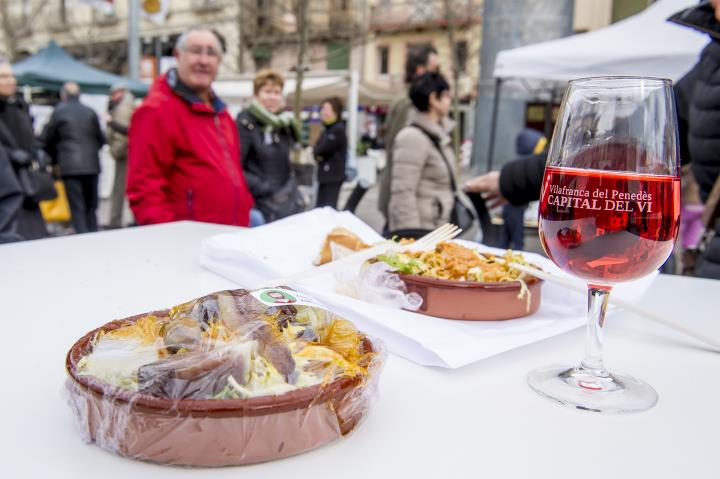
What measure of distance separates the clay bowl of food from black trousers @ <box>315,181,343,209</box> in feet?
19.4

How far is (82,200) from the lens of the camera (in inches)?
271

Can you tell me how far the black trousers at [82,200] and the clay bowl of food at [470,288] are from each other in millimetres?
6321

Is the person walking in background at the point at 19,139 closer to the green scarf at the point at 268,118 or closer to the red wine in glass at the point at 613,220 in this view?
the green scarf at the point at 268,118

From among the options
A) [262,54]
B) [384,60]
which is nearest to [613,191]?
[262,54]

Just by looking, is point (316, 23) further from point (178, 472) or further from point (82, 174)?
point (178, 472)

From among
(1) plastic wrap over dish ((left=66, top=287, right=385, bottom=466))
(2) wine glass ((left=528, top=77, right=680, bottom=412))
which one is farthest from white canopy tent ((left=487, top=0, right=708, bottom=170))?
(1) plastic wrap over dish ((left=66, top=287, right=385, bottom=466))

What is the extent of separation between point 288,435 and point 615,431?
34 cm

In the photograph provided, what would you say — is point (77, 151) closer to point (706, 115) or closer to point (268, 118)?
point (268, 118)

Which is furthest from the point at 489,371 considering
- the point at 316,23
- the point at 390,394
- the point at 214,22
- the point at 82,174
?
the point at 316,23

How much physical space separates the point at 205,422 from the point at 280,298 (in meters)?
0.20

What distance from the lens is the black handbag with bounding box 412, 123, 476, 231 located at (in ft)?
10.3

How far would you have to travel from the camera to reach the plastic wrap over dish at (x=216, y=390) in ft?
1.69

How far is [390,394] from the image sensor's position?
723mm

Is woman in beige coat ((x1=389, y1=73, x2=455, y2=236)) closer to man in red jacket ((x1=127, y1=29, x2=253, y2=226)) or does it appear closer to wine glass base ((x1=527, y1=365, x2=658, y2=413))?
man in red jacket ((x1=127, y1=29, x2=253, y2=226))
